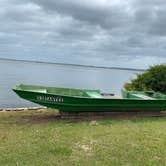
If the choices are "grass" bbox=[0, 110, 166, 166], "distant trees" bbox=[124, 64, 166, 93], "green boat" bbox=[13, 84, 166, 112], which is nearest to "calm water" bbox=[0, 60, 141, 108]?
"distant trees" bbox=[124, 64, 166, 93]

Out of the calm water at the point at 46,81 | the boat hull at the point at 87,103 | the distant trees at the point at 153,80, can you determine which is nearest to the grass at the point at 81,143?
the boat hull at the point at 87,103

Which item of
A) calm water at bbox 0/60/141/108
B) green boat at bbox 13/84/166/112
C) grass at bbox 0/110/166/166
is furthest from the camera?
calm water at bbox 0/60/141/108

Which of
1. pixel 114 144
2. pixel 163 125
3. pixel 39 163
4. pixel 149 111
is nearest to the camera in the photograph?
pixel 39 163

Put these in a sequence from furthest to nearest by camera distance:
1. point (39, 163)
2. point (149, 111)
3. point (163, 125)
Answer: point (149, 111), point (163, 125), point (39, 163)

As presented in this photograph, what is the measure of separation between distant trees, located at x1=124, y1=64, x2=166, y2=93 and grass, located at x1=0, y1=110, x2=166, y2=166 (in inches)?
188

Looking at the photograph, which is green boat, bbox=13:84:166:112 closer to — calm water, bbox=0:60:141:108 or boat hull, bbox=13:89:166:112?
boat hull, bbox=13:89:166:112

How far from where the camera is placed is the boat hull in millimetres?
8016

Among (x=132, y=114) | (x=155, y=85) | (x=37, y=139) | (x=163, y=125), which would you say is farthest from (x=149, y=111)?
(x=37, y=139)

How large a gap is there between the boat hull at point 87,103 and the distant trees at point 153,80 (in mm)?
3459

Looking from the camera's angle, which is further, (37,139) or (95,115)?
(95,115)

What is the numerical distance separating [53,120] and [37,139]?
251 centimetres

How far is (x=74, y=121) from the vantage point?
26.9 ft

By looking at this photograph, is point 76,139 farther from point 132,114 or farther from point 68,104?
point 132,114

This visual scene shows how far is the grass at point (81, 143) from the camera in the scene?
180 inches
